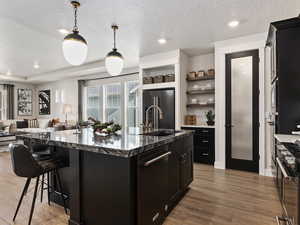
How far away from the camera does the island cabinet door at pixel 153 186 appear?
1523mm

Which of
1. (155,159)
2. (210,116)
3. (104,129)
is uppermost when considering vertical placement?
(210,116)

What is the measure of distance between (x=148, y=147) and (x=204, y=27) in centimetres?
282

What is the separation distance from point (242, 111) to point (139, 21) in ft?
9.08

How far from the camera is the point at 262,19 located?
9.92 ft

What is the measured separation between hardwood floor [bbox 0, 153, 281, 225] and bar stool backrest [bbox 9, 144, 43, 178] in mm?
640

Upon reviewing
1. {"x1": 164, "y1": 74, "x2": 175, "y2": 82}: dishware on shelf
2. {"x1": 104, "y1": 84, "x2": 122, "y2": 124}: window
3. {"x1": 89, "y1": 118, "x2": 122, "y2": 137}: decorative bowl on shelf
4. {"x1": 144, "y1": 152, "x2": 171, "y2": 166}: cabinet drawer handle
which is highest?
{"x1": 164, "y1": 74, "x2": 175, "y2": 82}: dishware on shelf

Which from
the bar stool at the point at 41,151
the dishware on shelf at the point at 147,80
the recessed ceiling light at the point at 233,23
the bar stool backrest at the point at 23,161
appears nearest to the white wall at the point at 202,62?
the dishware on shelf at the point at 147,80

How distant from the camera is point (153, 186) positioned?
67.4 inches

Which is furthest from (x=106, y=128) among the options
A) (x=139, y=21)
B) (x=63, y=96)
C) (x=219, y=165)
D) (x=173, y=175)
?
(x=63, y=96)

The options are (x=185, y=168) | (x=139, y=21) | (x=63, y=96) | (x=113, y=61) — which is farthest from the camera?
(x=63, y=96)

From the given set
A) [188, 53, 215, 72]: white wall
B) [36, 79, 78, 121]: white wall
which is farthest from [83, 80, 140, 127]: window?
A: [188, 53, 215, 72]: white wall

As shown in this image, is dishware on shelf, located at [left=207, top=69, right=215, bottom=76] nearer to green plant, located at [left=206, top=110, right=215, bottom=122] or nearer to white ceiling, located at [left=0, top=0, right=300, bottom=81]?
white ceiling, located at [left=0, top=0, right=300, bottom=81]

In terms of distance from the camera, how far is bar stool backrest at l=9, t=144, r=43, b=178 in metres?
1.75

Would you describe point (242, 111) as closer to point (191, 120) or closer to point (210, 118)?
point (210, 118)
